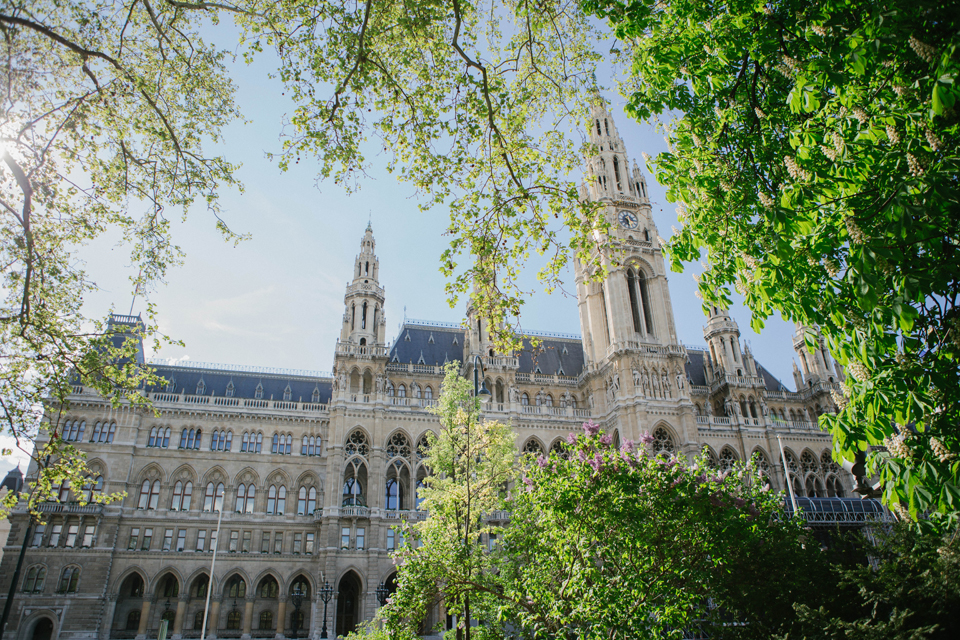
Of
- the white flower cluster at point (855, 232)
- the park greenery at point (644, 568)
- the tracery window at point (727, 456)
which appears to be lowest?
the park greenery at point (644, 568)

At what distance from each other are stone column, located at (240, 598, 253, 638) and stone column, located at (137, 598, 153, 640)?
528 centimetres

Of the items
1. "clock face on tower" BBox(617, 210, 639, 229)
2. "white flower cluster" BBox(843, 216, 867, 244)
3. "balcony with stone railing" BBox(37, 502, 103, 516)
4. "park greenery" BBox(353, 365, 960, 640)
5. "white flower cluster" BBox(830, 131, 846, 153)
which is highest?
"clock face on tower" BBox(617, 210, 639, 229)

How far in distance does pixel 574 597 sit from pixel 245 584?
99.4 feet

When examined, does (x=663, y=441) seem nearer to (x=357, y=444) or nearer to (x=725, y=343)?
(x=725, y=343)

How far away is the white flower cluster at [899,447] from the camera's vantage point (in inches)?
221

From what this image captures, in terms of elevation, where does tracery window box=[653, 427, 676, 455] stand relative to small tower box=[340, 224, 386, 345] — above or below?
below

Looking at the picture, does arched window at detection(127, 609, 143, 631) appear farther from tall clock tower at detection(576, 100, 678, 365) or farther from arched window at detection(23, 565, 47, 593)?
tall clock tower at detection(576, 100, 678, 365)

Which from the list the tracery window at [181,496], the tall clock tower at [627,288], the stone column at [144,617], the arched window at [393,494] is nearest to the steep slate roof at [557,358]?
the tall clock tower at [627,288]

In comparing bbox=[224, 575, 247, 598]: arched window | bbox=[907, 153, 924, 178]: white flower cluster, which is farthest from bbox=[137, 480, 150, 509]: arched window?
bbox=[907, 153, 924, 178]: white flower cluster

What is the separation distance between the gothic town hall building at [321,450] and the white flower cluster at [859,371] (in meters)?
29.3

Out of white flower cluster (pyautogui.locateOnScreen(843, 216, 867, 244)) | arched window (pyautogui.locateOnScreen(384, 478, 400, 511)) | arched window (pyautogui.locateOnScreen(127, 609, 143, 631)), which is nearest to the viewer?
white flower cluster (pyautogui.locateOnScreen(843, 216, 867, 244))

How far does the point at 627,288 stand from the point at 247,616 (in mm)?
32840

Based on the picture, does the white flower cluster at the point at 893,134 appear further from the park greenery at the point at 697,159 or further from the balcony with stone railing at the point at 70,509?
the balcony with stone railing at the point at 70,509

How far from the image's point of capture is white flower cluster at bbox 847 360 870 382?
5938mm
